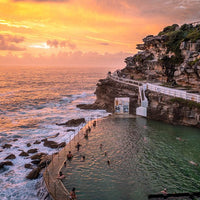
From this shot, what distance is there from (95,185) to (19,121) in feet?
99.2

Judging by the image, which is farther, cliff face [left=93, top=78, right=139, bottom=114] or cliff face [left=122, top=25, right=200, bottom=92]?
cliff face [left=93, top=78, right=139, bottom=114]

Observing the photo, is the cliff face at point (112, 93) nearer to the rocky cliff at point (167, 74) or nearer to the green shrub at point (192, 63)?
the rocky cliff at point (167, 74)

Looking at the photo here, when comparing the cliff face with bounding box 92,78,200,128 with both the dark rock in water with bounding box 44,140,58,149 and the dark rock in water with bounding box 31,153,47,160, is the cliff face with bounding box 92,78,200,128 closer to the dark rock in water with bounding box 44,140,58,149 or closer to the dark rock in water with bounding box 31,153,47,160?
the dark rock in water with bounding box 44,140,58,149

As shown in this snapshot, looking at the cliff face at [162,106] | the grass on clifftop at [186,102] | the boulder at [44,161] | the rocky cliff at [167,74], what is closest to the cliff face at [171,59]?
the rocky cliff at [167,74]

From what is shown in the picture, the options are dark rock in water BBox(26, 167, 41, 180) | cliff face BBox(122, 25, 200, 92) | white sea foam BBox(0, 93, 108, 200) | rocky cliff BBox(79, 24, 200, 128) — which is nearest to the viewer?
white sea foam BBox(0, 93, 108, 200)

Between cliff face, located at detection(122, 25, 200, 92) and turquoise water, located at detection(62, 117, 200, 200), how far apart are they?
1218cm

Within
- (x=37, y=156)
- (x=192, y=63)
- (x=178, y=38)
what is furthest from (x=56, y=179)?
(x=178, y=38)

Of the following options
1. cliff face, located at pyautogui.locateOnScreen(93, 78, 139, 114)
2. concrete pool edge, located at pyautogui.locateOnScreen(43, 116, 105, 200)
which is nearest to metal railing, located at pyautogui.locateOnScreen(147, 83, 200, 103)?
cliff face, located at pyautogui.locateOnScreen(93, 78, 139, 114)

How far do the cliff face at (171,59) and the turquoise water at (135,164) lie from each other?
40.0 ft

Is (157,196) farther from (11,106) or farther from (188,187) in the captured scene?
(11,106)

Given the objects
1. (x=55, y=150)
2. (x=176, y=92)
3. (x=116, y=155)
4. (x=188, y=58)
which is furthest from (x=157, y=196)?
(x=188, y=58)

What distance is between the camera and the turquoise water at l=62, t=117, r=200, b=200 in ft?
52.3

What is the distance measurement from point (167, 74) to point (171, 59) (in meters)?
3.74

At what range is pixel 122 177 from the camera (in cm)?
1748
